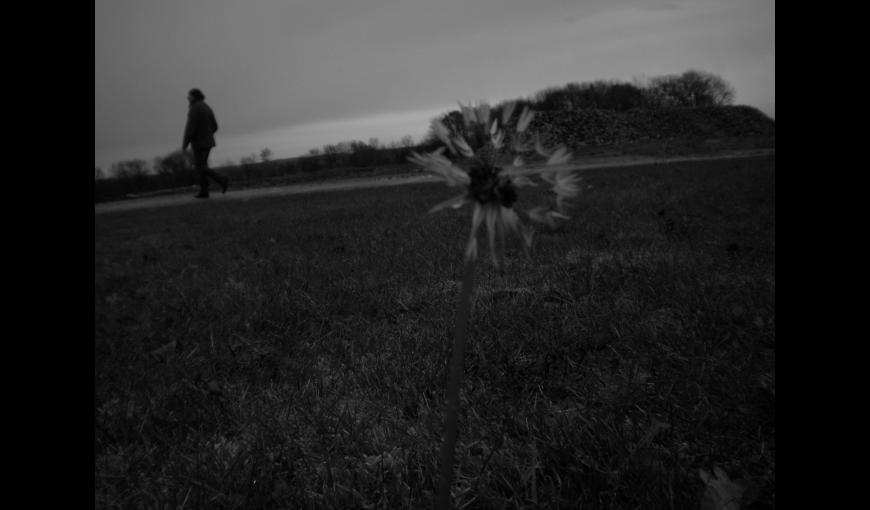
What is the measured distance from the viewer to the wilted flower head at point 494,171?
2.42 ft

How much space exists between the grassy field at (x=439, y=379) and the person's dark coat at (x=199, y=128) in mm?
9791

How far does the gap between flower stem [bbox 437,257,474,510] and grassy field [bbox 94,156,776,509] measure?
2.70 ft

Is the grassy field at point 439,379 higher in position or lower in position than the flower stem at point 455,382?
lower

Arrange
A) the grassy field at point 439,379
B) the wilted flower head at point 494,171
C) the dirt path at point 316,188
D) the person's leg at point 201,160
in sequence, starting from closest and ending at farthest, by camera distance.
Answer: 1. the wilted flower head at point 494,171
2. the grassy field at point 439,379
3. the person's leg at point 201,160
4. the dirt path at point 316,188

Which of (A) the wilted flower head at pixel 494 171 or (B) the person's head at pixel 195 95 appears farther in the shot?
(B) the person's head at pixel 195 95

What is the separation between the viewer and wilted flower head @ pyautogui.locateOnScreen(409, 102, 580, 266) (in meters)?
0.74

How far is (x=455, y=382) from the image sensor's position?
2.65 ft

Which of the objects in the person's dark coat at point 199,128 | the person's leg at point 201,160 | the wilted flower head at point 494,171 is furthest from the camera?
the person's leg at point 201,160

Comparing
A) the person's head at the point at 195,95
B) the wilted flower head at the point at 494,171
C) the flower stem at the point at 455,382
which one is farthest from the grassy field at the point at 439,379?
the person's head at the point at 195,95

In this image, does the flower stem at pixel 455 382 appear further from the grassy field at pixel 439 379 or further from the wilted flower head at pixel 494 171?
the grassy field at pixel 439 379

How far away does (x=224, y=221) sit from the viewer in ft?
30.1

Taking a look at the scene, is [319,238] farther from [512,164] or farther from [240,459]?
[512,164]

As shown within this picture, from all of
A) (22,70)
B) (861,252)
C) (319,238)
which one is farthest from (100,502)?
(319,238)

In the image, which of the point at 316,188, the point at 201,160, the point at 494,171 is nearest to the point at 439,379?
the point at 494,171
